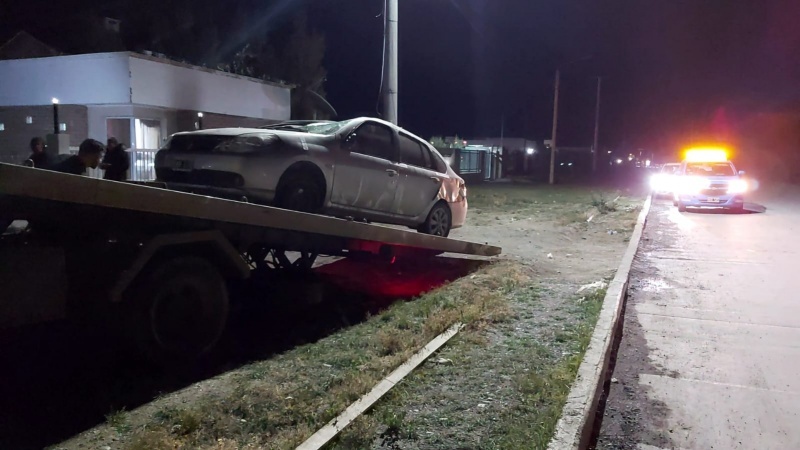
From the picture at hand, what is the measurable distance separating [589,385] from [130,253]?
3656 millimetres

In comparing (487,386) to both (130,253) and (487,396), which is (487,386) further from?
(130,253)

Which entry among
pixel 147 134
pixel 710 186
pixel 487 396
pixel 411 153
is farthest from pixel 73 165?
pixel 710 186

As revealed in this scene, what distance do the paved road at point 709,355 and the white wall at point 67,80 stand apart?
502 inches

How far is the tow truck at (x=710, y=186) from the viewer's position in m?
20.7

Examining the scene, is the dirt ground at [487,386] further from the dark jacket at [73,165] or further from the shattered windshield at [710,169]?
the shattered windshield at [710,169]

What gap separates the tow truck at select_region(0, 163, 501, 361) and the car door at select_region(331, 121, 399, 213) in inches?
53.6

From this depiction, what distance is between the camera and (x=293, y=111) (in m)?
26.5

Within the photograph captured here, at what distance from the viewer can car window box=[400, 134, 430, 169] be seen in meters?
8.86

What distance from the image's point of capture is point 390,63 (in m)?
11.0

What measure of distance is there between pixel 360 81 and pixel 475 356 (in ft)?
131

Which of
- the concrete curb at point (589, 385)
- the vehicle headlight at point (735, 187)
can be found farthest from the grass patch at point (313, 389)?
the vehicle headlight at point (735, 187)

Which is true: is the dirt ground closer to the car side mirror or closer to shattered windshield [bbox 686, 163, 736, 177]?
the car side mirror

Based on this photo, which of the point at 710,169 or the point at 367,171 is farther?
the point at 710,169

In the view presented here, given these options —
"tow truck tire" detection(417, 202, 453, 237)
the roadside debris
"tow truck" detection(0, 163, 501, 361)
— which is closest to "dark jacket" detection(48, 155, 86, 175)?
"tow truck" detection(0, 163, 501, 361)
